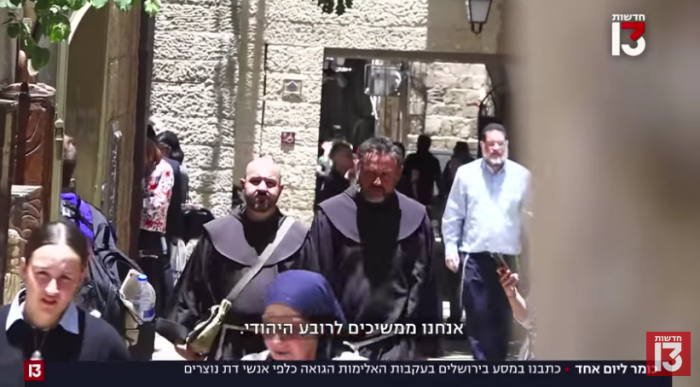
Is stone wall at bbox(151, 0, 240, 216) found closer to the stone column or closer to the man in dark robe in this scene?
the man in dark robe

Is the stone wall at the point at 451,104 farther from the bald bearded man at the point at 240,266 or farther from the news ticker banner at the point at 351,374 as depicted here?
the news ticker banner at the point at 351,374

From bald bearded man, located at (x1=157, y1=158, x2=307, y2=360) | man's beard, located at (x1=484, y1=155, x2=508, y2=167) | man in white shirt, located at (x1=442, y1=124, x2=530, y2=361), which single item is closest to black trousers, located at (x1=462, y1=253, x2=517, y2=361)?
man in white shirt, located at (x1=442, y1=124, x2=530, y2=361)

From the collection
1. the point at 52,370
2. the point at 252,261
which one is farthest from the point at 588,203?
the point at 52,370

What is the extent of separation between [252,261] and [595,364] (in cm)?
119

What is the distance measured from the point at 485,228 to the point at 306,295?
0.62m

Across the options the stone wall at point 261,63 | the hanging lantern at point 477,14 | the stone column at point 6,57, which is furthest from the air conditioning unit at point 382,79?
the stone column at point 6,57

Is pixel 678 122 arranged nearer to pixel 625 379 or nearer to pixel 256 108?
pixel 625 379

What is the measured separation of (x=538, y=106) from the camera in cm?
356

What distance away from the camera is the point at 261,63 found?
141 inches

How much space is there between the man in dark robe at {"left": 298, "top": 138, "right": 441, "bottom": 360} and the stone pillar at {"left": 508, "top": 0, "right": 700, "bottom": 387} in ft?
1.24

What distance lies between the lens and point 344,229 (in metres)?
3.56

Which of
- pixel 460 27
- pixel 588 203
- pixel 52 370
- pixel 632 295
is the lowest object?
pixel 52 370

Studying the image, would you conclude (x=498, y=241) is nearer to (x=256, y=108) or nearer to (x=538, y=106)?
(x=538, y=106)

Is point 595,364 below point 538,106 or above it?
below
